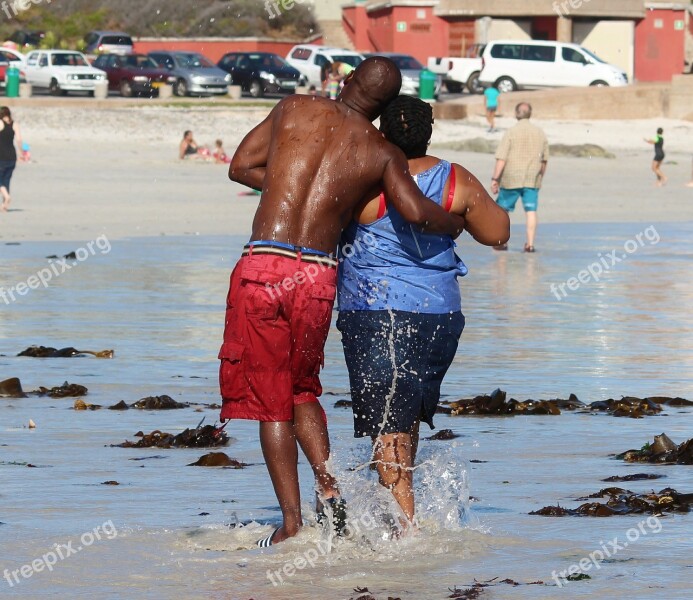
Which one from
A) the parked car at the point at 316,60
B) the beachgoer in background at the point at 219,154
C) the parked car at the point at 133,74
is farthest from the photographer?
the parked car at the point at 316,60

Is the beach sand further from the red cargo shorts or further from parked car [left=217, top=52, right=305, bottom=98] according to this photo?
parked car [left=217, top=52, right=305, bottom=98]

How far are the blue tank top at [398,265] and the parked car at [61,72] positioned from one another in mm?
37299

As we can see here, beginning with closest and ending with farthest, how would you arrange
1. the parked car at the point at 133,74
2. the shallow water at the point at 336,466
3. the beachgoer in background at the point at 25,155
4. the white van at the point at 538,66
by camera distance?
the shallow water at the point at 336,466 → the beachgoer in background at the point at 25,155 → the parked car at the point at 133,74 → the white van at the point at 538,66

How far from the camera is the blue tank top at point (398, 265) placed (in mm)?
5477

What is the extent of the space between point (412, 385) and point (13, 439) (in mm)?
2533

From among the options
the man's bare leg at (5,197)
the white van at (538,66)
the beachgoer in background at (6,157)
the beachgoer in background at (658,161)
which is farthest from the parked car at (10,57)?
the man's bare leg at (5,197)

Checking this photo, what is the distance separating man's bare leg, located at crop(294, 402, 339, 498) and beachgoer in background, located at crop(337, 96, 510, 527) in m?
0.15

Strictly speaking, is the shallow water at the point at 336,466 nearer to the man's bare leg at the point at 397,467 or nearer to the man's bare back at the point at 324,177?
the man's bare leg at the point at 397,467

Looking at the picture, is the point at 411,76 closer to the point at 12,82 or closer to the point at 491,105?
the point at 491,105

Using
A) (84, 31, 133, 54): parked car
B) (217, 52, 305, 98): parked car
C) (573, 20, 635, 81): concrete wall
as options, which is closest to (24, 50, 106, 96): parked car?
(217, 52, 305, 98): parked car

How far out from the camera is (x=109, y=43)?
Result: 174 ft

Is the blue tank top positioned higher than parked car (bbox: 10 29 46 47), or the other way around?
the blue tank top

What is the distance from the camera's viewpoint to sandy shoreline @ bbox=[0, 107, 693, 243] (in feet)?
68.3

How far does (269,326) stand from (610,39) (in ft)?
168
